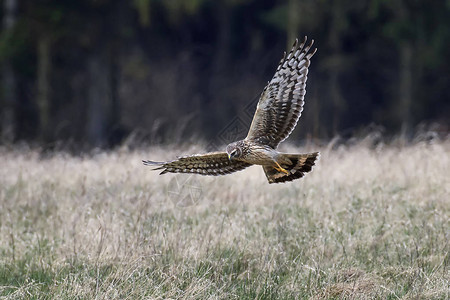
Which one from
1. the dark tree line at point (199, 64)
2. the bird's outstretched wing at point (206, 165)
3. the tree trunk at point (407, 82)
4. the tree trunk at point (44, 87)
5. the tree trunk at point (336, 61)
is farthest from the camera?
the tree trunk at point (336, 61)

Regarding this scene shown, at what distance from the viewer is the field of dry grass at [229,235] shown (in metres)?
5.48

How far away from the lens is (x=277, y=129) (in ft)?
18.7

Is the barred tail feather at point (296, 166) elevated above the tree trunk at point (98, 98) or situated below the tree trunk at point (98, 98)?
below

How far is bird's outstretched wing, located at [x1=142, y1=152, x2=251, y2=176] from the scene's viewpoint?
5742 millimetres

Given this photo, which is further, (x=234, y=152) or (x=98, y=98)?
(x=98, y=98)

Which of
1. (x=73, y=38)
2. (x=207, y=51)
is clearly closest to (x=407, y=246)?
(x=73, y=38)

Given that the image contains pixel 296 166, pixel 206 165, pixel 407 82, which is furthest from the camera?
pixel 407 82

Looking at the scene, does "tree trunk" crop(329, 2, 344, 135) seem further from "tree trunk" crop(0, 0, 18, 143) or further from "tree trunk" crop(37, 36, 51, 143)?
"tree trunk" crop(0, 0, 18, 143)

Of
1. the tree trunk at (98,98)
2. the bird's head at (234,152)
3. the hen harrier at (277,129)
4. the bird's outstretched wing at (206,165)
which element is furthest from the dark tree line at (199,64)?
the bird's head at (234,152)

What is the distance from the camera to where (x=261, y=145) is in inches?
223

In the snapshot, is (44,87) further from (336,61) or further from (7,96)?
(336,61)

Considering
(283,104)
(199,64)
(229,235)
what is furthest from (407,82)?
(283,104)

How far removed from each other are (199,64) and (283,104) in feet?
74.4

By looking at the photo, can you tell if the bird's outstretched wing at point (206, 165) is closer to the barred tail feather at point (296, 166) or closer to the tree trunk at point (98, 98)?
the barred tail feather at point (296, 166)
